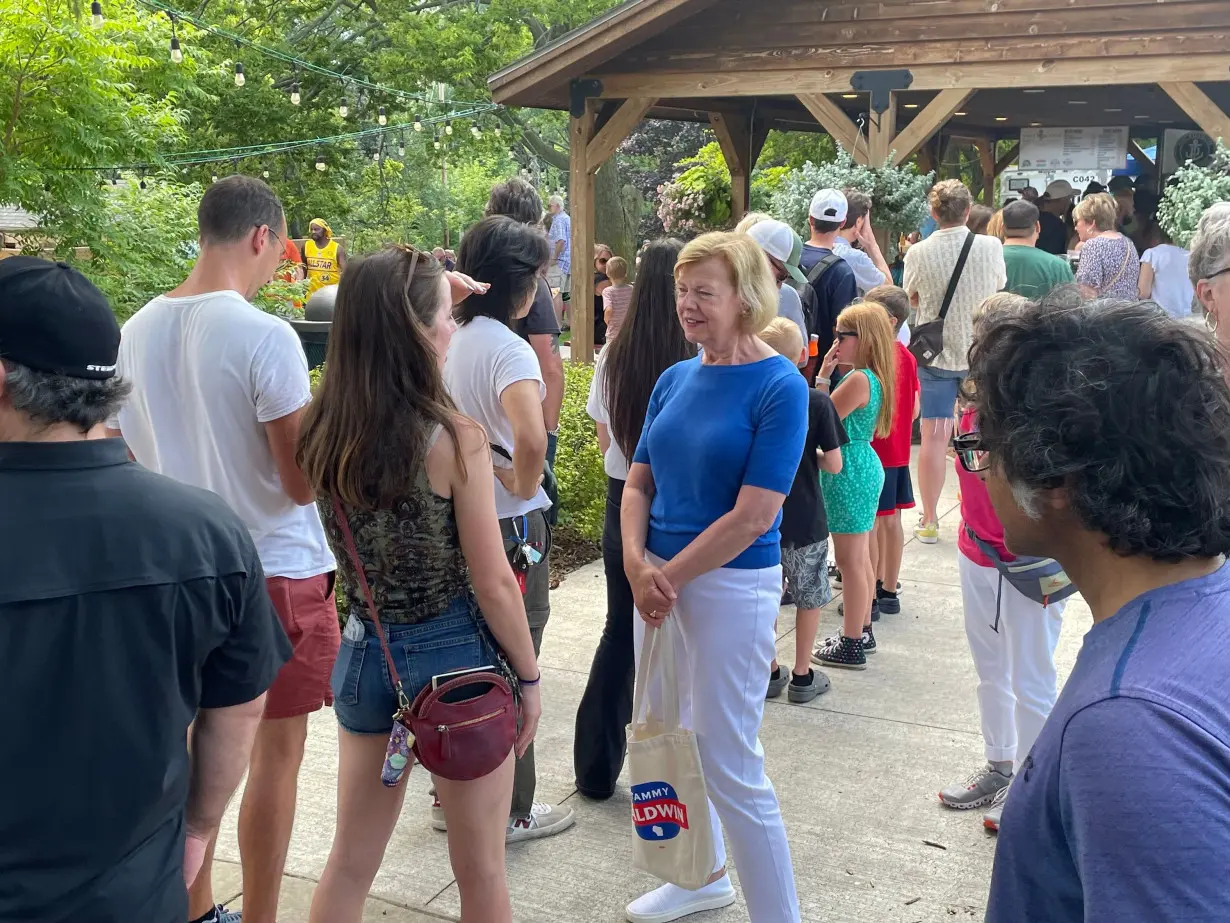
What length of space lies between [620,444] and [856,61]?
879 cm

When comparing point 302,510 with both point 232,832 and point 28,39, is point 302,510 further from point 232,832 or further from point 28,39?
point 28,39

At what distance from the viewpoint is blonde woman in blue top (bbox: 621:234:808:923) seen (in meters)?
2.99

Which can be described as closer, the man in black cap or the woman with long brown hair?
the man in black cap

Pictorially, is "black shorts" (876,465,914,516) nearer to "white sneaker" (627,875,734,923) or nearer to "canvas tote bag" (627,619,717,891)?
"white sneaker" (627,875,734,923)

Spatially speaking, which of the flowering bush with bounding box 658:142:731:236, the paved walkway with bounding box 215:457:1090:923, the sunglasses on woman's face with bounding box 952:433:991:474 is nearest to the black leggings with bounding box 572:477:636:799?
the paved walkway with bounding box 215:457:1090:923

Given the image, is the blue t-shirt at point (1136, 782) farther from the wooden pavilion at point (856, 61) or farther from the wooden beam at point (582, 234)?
the wooden beam at point (582, 234)

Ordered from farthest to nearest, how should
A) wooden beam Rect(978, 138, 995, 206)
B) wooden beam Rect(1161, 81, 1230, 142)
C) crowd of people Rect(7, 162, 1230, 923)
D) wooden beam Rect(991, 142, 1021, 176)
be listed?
wooden beam Rect(978, 138, 995, 206)
wooden beam Rect(991, 142, 1021, 176)
wooden beam Rect(1161, 81, 1230, 142)
crowd of people Rect(7, 162, 1230, 923)

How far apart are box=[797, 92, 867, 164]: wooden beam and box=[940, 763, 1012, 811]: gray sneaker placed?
8.46m

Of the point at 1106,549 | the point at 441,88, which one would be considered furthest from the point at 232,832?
the point at 441,88

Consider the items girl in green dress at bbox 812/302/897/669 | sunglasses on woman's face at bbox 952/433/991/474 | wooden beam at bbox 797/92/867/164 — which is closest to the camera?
sunglasses on woman's face at bbox 952/433/991/474

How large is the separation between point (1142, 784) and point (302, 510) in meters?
2.34

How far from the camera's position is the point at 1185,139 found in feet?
45.2

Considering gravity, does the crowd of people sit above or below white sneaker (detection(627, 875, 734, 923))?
above

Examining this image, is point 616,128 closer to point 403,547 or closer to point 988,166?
point 988,166
